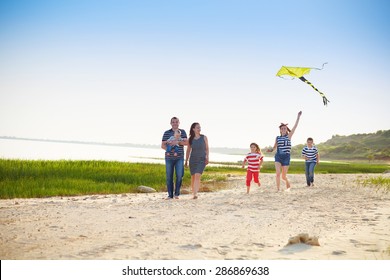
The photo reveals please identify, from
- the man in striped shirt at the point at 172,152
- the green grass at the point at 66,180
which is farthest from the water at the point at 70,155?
the man in striped shirt at the point at 172,152

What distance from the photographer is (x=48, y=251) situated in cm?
466

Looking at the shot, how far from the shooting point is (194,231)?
19.8ft

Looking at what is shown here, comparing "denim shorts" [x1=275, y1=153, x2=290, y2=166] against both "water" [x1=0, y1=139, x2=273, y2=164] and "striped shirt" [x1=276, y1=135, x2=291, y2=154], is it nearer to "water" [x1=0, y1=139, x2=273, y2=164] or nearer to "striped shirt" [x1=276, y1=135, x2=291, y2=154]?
"striped shirt" [x1=276, y1=135, x2=291, y2=154]

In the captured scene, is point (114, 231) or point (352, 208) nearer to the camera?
point (114, 231)

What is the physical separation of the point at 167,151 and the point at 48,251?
623 centimetres

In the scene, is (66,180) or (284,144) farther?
(66,180)

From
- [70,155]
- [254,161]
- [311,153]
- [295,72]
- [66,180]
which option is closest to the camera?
[295,72]

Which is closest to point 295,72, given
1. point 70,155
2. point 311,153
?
point 311,153

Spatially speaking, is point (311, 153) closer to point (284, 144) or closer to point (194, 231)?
point (284, 144)

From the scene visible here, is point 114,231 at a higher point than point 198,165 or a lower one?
lower

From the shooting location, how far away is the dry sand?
4711mm

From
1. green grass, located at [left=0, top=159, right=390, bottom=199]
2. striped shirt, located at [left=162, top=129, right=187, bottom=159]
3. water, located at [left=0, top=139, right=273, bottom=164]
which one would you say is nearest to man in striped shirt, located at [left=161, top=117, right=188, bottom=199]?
striped shirt, located at [left=162, top=129, right=187, bottom=159]
